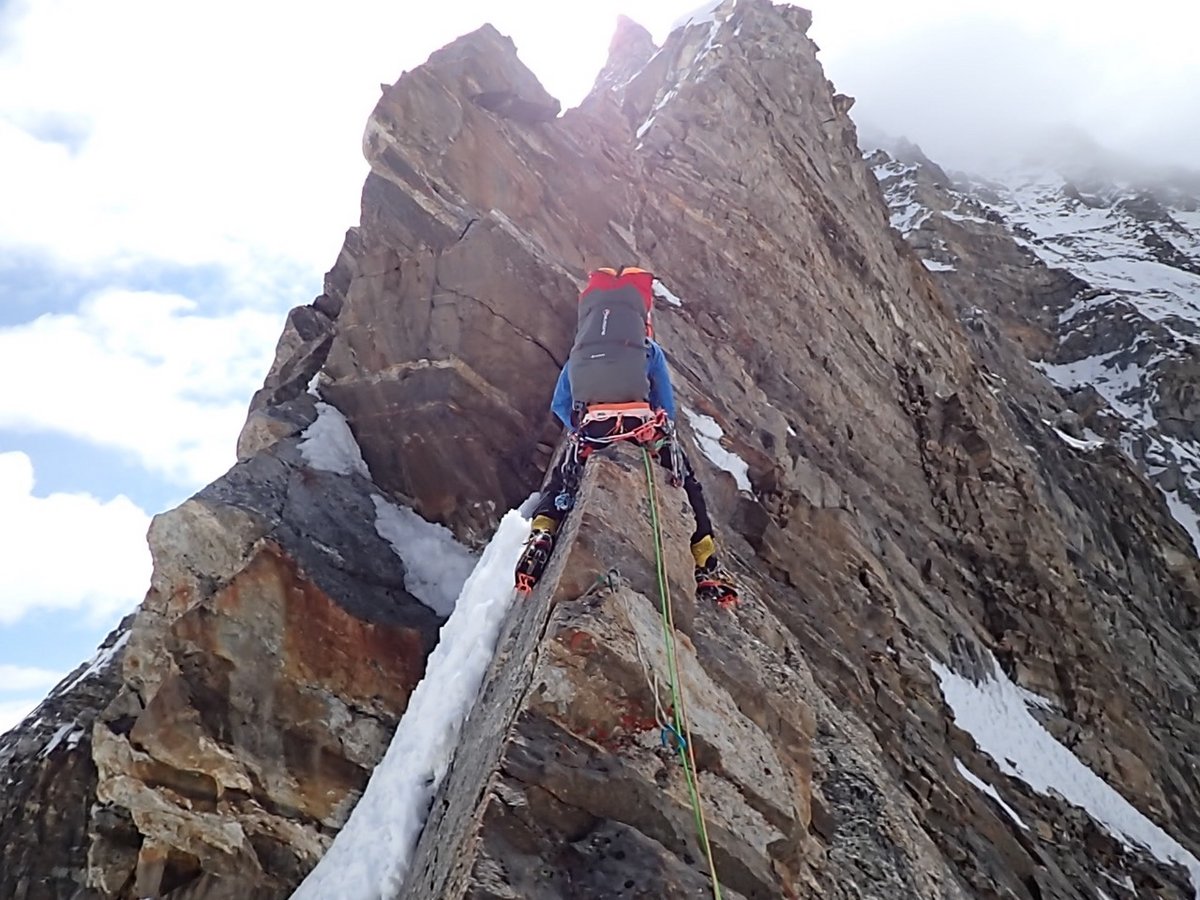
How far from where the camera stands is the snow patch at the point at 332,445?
35.7ft

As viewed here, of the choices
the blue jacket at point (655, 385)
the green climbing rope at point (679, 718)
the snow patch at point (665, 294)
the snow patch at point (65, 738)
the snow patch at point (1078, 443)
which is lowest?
the snow patch at point (65, 738)

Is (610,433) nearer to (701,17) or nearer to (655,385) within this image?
(655,385)

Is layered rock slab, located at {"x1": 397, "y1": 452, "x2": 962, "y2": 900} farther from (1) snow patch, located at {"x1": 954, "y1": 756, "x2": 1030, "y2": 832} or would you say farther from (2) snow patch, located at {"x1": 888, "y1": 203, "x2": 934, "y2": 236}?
(2) snow patch, located at {"x1": 888, "y1": 203, "x2": 934, "y2": 236}

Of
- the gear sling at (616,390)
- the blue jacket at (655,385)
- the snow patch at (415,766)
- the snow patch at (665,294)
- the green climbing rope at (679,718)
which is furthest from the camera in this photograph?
the snow patch at (665,294)

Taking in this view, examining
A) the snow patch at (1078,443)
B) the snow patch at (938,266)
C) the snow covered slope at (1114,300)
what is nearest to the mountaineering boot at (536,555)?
the snow patch at (1078,443)

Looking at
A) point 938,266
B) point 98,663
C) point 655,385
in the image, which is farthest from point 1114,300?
point 98,663

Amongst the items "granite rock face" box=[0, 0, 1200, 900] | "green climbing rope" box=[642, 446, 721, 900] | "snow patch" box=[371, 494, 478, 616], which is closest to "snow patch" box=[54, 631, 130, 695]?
"granite rock face" box=[0, 0, 1200, 900]

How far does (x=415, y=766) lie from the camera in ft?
22.4

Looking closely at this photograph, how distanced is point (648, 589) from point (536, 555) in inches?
39.8

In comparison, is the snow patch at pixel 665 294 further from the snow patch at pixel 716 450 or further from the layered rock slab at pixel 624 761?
the layered rock slab at pixel 624 761

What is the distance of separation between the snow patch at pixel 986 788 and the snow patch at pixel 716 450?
483 centimetres

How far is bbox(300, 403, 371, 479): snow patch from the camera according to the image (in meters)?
10.9

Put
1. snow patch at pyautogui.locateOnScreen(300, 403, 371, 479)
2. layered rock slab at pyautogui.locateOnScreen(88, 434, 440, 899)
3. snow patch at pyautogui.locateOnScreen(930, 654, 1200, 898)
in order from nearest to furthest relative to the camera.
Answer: layered rock slab at pyautogui.locateOnScreen(88, 434, 440, 899) < snow patch at pyautogui.locateOnScreen(300, 403, 371, 479) < snow patch at pyautogui.locateOnScreen(930, 654, 1200, 898)

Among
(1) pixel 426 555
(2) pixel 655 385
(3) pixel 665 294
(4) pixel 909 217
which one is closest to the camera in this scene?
(2) pixel 655 385
